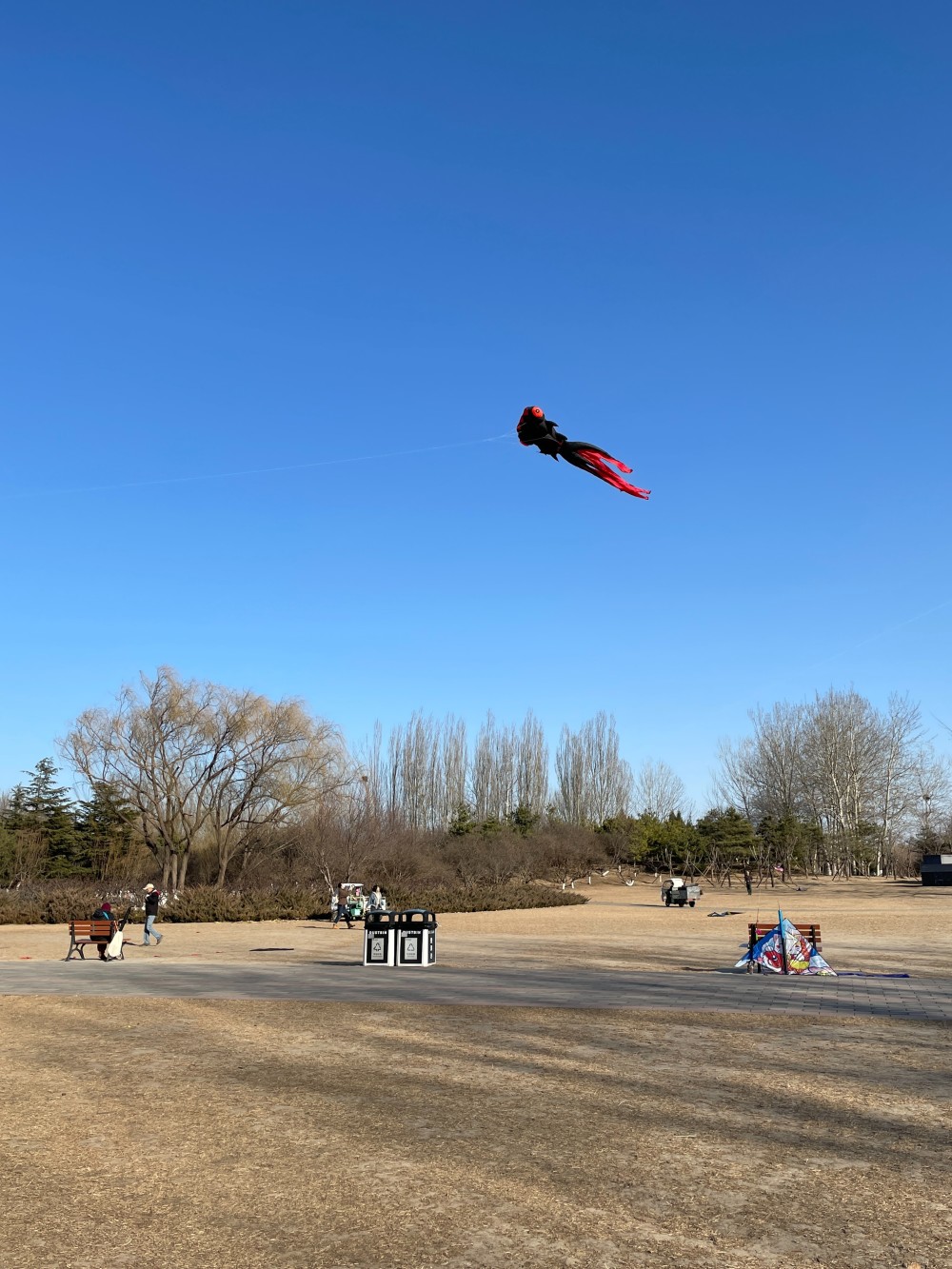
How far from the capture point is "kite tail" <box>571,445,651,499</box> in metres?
12.6

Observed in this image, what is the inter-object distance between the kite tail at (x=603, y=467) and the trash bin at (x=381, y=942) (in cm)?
1009

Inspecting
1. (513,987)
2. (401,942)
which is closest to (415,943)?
(401,942)

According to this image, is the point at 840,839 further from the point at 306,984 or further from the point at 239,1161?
the point at 239,1161

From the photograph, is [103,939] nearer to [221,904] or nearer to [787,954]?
[787,954]

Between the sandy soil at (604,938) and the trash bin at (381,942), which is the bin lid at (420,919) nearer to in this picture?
the trash bin at (381,942)

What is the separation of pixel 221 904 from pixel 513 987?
910 inches

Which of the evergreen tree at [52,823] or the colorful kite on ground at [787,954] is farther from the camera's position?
the evergreen tree at [52,823]

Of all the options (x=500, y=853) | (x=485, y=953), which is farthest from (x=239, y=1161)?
(x=500, y=853)

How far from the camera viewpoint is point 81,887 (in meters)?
43.1

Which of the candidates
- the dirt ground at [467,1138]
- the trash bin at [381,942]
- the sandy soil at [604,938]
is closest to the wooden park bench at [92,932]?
the sandy soil at [604,938]

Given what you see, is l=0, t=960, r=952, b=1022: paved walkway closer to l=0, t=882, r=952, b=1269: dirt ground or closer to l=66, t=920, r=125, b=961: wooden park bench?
l=0, t=882, r=952, b=1269: dirt ground

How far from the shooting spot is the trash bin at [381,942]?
19344 mm

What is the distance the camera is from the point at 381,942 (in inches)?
767

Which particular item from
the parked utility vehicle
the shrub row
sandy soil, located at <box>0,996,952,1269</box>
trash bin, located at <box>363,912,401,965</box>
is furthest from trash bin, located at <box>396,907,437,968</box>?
the parked utility vehicle
